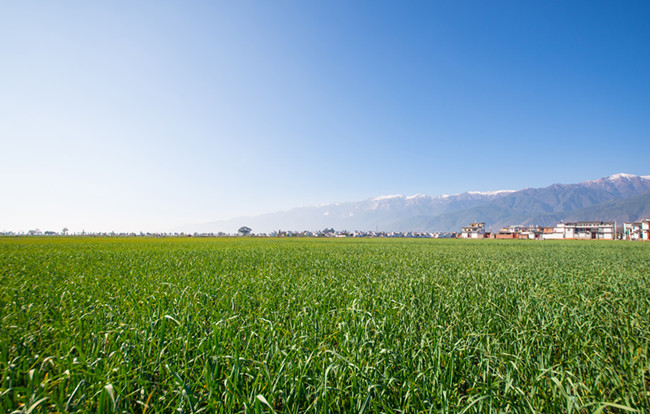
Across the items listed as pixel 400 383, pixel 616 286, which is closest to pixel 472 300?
pixel 400 383

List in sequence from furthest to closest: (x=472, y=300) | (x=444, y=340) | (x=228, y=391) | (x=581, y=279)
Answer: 1. (x=581, y=279)
2. (x=472, y=300)
3. (x=444, y=340)
4. (x=228, y=391)

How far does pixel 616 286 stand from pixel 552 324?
6.36 m

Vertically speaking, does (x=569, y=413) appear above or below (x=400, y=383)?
above

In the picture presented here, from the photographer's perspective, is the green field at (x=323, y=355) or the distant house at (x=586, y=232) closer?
the green field at (x=323, y=355)

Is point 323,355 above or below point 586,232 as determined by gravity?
above

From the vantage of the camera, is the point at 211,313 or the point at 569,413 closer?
the point at 569,413

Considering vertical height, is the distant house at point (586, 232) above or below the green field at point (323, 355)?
below

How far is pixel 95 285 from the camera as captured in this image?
8.59 meters

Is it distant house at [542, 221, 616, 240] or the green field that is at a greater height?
the green field

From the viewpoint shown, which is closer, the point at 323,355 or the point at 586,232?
the point at 323,355

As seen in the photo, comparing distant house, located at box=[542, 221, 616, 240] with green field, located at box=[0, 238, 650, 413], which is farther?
distant house, located at box=[542, 221, 616, 240]

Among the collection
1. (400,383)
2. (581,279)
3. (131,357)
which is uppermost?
(131,357)

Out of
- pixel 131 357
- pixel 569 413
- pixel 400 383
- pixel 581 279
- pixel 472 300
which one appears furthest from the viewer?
pixel 581 279

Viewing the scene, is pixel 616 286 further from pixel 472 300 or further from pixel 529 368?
pixel 529 368
